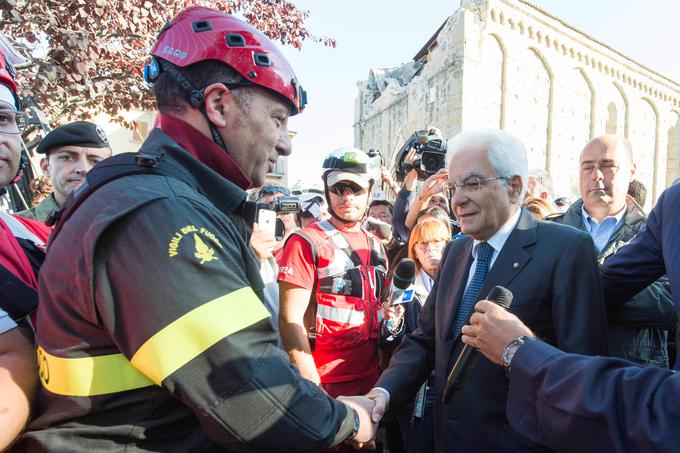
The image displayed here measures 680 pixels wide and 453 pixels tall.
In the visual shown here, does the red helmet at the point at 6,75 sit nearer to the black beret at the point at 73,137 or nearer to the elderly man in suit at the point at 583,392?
the black beret at the point at 73,137

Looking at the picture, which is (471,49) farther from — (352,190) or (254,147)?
(254,147)

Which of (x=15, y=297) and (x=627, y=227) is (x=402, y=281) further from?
(x=15, y=297)

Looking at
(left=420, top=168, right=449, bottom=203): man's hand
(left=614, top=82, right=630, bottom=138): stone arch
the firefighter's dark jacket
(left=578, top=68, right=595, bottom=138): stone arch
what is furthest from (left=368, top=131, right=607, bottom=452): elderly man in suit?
(left=614, top=82, right=630, bottom=138): stone arch

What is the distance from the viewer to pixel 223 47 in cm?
154

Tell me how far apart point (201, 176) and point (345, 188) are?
2309mm

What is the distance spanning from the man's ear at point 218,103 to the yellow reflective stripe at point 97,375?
0.85 m

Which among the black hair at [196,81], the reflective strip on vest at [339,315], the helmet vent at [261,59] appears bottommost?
the reflective strip on vest at [339,315]

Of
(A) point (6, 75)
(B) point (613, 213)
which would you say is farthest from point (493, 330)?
(B) point (613, 213)

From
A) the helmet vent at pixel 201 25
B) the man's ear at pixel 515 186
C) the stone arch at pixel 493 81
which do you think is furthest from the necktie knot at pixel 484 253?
the stone arch at pixel 493 81

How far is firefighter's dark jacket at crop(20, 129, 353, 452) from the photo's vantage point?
1100 mm

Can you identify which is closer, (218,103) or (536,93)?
(218,103)

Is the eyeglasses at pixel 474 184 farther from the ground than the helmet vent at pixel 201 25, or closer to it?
closer to it

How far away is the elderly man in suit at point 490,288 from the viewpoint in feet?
6.45

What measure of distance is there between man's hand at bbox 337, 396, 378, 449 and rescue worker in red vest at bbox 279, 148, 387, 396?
3.56ft
